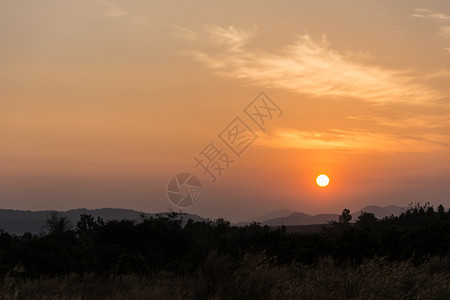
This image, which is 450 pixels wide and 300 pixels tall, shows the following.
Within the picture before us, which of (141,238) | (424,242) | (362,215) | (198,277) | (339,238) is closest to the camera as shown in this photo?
(198,277)

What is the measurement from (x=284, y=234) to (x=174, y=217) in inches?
1007

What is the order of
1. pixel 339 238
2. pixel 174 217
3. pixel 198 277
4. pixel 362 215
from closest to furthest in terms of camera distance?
pixel 198 277, pixel 339 238, pixel 174 217, pixel 362 215

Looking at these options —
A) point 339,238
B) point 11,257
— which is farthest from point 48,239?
point 339,238

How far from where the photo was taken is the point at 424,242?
32.6 meters

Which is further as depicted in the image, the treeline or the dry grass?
the treeline

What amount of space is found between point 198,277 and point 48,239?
1064 inches

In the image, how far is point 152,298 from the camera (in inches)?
481

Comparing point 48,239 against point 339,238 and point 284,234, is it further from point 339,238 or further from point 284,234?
point 339,238

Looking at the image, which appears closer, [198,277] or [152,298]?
[152,298]

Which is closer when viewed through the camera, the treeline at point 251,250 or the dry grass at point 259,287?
the dry grass at point 259,287

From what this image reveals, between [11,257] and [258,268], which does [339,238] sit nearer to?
[11,257]

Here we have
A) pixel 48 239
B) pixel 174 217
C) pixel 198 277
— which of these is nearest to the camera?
pixel 198 277

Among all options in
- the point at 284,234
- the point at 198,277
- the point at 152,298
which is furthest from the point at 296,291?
the point at 284,234

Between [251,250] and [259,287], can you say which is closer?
[259,287]
